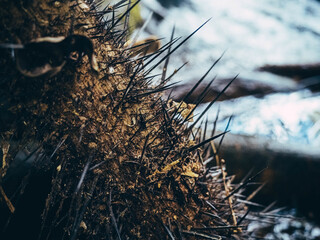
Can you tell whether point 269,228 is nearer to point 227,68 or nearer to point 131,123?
point 131,123

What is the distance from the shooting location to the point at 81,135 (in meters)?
0.36

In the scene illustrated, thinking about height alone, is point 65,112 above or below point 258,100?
above

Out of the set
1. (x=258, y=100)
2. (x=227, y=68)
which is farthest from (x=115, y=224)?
(x=227, y=68)

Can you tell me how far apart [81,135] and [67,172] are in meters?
0.08

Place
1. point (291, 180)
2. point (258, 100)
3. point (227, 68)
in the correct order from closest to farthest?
point (291, 180) → point (258, 100) → point (227, 68)

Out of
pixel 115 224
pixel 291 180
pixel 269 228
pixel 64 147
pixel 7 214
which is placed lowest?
pixel 269 228

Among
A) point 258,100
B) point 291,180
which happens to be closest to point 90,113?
point 291,180

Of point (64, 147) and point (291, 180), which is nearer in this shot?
point (64, 147)

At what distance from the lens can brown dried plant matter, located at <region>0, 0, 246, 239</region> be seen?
344 mm

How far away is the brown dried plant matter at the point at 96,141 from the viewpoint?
34 centimetres

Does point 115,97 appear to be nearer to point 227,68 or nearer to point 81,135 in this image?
point 81,135

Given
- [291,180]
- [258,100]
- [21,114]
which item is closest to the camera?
[21,114]

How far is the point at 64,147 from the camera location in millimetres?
377

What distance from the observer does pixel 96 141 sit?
38 centimetres
